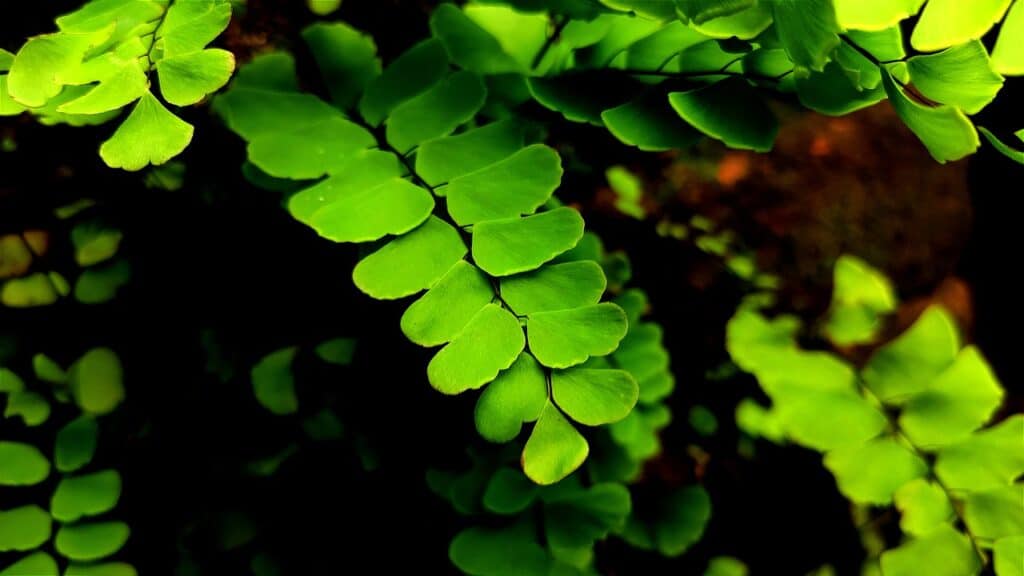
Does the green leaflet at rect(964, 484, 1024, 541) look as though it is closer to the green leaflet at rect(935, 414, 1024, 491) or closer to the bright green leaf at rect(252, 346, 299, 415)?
the green leaflet at rect(935, 414, 1024, 491)

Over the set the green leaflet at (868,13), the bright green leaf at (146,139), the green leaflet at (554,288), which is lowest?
the green leaflet at (554,288)

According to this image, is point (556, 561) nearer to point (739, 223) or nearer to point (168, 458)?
point (168, 458)

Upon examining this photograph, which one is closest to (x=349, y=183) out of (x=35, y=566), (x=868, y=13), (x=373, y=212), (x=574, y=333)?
(x=373, y=212)

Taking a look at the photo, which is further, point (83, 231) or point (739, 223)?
point (739, 223)

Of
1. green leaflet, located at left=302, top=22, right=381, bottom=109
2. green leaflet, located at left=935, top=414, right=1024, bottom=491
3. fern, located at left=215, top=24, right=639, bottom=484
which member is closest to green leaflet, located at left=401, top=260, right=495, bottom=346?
fern, located at left=215, top=24, right=639, bottom=484

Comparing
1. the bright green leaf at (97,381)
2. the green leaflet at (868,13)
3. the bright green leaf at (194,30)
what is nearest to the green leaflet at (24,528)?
the bright green leaf at (97,381)

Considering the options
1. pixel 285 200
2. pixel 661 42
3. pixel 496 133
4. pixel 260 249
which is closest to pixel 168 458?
pixel 260 249

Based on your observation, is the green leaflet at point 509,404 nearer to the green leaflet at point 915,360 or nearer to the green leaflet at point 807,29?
the green leaflet at point 807,29

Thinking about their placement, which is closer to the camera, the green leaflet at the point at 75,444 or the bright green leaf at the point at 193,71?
the bright green leaf at the point at 193,71
